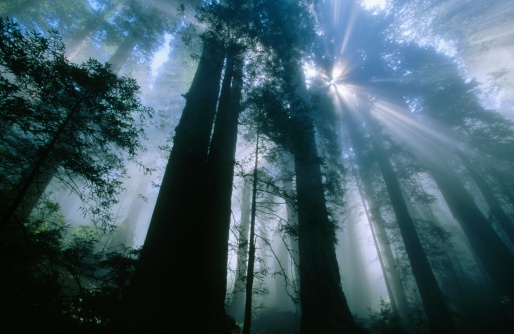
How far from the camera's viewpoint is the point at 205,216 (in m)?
4.95

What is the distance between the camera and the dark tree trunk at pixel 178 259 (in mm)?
3682

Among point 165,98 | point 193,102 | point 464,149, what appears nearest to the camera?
point 193,102

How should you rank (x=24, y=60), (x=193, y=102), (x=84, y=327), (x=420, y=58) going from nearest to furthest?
(x=84, y=327) < (x=24, y=60) < (x=193, y=102) < (x=420, y=58)

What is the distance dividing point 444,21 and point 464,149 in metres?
12.9

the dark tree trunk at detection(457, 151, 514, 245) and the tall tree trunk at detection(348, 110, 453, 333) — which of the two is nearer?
the tall tree trunk at detection(348, 110, 453, 333)

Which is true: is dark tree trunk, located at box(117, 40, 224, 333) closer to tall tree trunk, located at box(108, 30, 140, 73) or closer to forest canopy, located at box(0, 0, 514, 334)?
forest canopy, located at box(0, 0, 514, 334)

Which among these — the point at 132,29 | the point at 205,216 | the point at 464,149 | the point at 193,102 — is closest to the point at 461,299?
the point at 464,149

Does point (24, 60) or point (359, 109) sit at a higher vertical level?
point (359, 109)

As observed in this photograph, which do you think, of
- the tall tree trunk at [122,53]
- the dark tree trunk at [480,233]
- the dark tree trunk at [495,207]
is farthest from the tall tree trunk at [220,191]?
the dark tree trunk at [495,207]

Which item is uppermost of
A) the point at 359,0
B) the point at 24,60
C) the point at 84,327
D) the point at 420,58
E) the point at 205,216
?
the point at 359,0

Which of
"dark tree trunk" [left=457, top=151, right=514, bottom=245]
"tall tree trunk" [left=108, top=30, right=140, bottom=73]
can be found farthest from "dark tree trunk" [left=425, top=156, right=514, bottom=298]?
"tall tree trunk" [left=108, top=30, right=140, bottom=73]

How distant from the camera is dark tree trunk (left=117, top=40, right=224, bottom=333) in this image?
3682 millimetres

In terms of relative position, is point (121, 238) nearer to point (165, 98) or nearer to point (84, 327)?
point (165, 98)

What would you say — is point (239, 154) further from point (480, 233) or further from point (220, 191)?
point (220, 191)
